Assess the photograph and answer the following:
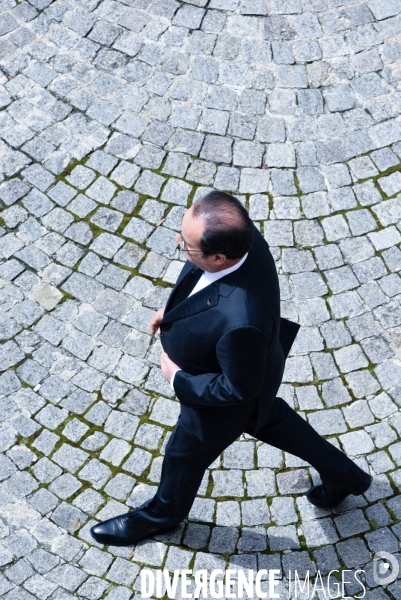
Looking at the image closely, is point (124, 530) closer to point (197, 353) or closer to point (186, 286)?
point (197, 353)

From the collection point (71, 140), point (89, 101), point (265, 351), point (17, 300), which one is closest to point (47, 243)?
point (17, 300)

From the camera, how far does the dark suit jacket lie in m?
3.57

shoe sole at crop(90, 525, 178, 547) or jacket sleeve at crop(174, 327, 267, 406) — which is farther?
shoe sole at crop(90, 525, 178, 547)

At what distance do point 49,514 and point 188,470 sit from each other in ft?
3.94

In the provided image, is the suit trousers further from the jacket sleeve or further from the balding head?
the balding head

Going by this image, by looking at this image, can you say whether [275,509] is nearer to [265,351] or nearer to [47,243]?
[265,351]

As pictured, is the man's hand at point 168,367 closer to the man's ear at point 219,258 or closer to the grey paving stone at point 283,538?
the man's ear at point 219,258

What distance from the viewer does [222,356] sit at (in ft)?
11.9

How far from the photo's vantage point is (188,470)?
14.6 feet

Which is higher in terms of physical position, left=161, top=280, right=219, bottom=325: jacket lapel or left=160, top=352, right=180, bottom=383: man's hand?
left=161, top=280, right=219, bottom=325: jacket lapel

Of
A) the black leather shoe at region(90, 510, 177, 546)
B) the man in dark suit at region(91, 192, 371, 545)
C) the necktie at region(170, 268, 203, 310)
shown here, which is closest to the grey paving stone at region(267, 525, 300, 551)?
the man in dark suit at region(91, 192, 371, 545)

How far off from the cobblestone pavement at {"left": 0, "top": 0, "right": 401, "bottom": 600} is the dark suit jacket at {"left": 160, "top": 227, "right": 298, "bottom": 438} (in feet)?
4.24

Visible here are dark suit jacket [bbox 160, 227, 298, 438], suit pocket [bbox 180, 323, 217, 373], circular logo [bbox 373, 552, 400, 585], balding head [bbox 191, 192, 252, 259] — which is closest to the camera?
balding head [bbox 191, 192, 252, 259]

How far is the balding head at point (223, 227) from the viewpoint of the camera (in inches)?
136
